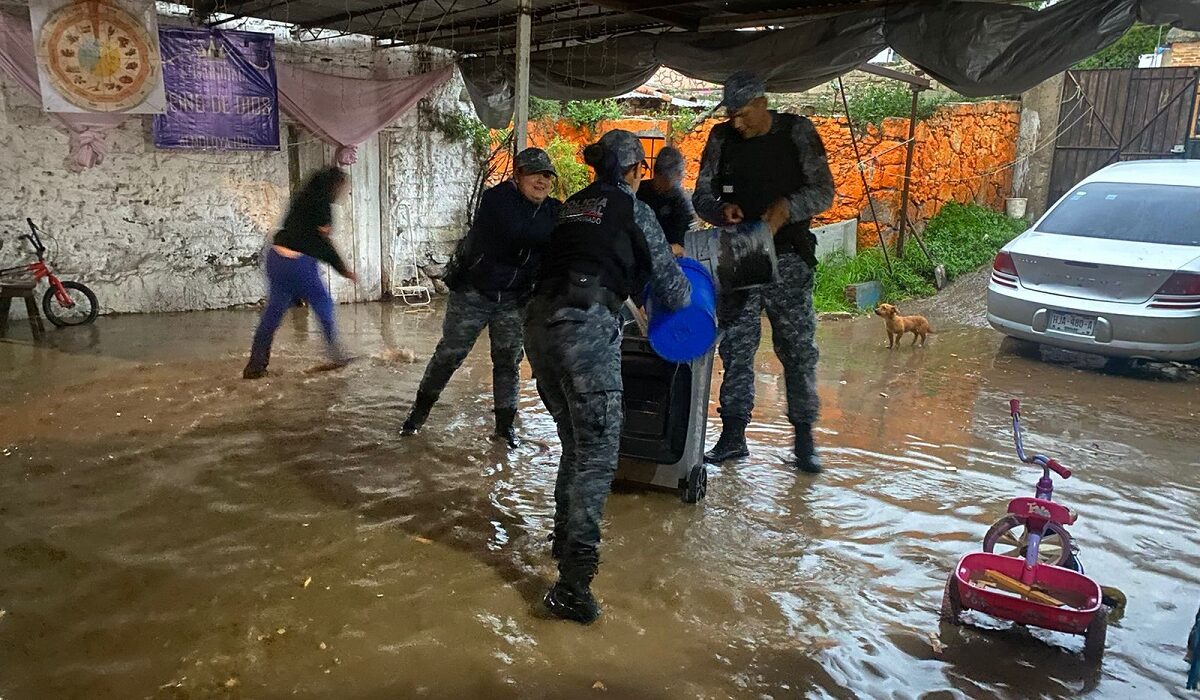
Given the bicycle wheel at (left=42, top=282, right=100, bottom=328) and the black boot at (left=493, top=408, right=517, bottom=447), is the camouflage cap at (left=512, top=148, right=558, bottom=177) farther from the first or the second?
the bicycle wheel at (left=42, top=282, right=100, bottom=328)

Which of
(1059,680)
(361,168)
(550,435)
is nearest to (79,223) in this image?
(361,168)

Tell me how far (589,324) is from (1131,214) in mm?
6431

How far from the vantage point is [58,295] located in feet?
25.0

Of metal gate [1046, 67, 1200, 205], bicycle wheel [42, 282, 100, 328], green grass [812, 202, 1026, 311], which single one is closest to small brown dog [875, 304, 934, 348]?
green grass [812, 202, 1026, 311]

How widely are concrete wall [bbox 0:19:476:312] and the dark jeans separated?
313cm

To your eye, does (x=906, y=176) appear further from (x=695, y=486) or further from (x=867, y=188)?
(x=695, y=486)

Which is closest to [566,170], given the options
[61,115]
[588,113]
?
[588,113]

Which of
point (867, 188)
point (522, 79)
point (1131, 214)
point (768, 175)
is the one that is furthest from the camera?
point (867, 188)

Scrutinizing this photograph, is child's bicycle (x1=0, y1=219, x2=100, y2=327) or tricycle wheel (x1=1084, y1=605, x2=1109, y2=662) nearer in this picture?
tricycle wheel (x1=1084, y1=605, x2=1109, y2=662)

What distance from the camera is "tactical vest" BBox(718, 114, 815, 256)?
4.42 meters

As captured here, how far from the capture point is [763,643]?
3047mm

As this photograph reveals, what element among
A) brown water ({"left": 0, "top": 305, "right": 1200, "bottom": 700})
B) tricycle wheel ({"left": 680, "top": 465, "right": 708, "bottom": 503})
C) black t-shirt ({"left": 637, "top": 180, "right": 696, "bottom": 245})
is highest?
black t-shirt ({"left": 637, "top": 180, "right": 696, "bottom": 245})

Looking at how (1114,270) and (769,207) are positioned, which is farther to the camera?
(1114,270)

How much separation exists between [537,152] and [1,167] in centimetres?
636
